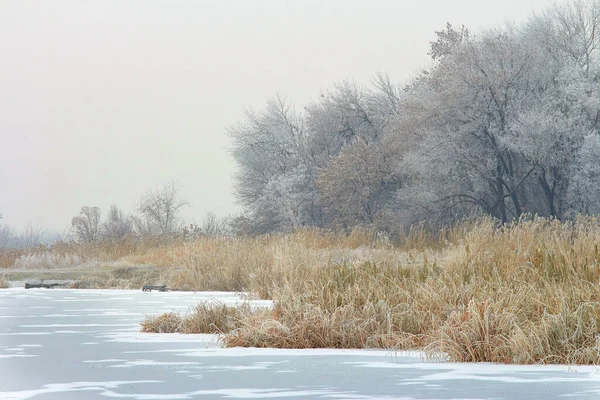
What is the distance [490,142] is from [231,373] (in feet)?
88.2

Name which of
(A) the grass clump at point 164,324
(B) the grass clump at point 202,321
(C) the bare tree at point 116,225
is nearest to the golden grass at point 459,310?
(B) the grass clump at point 202,321

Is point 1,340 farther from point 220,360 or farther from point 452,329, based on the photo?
point 452,329

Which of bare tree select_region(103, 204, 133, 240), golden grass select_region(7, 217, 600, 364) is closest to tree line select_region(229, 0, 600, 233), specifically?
bare tree select_region(103, 204, 133, 240)

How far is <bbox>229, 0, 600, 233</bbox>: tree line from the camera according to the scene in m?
30.9

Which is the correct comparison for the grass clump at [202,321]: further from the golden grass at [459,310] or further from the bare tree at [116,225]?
the bare tree at [116,225]

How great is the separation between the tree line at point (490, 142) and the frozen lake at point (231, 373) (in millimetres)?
22574

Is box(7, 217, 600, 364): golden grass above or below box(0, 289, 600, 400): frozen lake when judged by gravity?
above

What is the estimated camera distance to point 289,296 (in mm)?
9273

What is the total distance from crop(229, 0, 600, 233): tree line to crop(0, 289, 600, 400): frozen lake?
2257cm

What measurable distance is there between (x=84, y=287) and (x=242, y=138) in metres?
23.9

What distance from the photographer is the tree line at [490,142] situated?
30.9 metres

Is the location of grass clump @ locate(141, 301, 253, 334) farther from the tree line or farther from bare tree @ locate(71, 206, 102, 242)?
bare tree @ locate(71, 206, 102, 242)

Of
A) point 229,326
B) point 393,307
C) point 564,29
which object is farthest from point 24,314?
point 564,29

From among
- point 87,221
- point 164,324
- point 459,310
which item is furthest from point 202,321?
point 87,221
